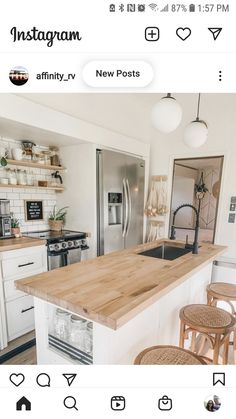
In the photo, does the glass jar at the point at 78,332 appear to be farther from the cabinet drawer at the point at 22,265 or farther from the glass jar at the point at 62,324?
the cabinet drawer at the point at 22,265

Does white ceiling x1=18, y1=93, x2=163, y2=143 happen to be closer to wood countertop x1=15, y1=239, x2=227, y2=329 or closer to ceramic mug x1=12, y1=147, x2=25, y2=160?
ceramic mug x1=12, y1=147, x2=25, y2=160

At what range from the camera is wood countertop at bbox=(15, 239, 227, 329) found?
77 centimetres

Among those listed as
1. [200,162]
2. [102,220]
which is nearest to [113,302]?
[102,220]

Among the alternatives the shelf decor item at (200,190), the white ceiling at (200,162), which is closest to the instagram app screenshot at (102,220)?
the white ceiling at (200,162)

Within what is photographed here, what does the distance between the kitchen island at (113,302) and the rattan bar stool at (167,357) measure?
10 centimetres

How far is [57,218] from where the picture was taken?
2.63m

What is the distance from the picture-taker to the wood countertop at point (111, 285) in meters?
0.77

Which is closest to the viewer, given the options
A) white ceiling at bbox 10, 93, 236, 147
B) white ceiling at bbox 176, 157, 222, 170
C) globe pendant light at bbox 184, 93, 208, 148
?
globe pendant light at bbox 184, 93, 208, 148
